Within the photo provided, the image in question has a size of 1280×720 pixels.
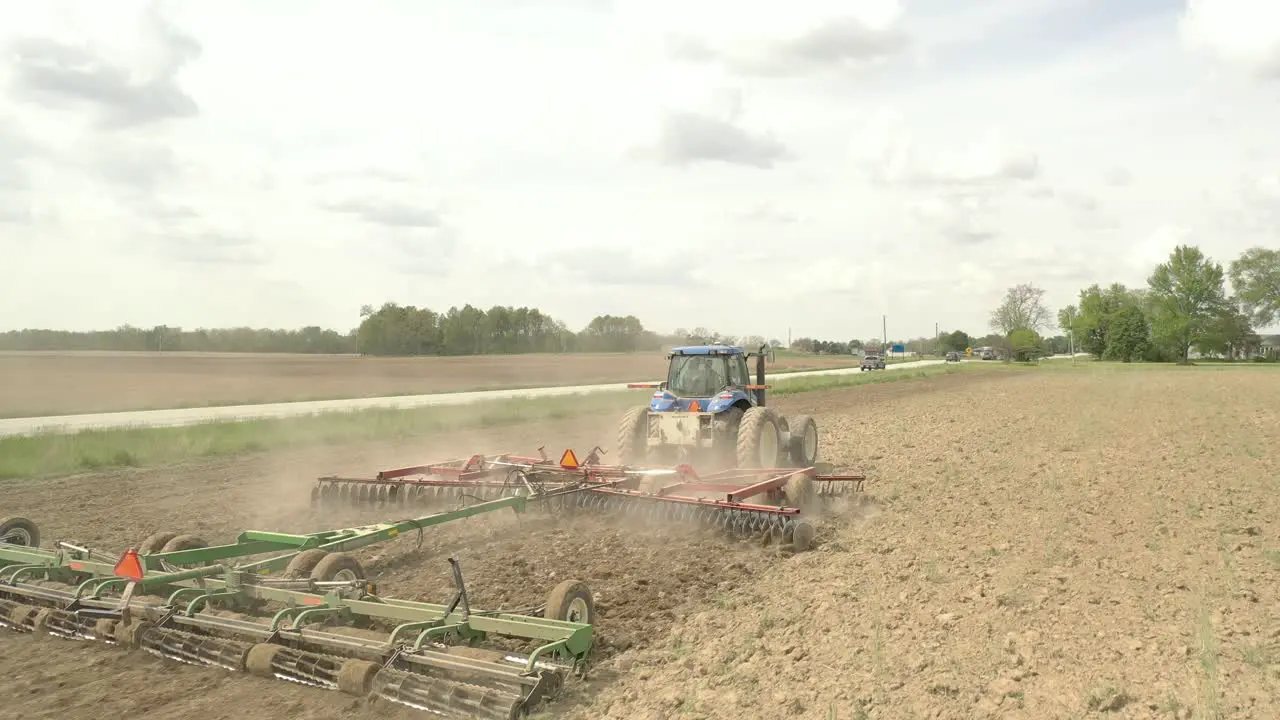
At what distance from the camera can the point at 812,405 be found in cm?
3056

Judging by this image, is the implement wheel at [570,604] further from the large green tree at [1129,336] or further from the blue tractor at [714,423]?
the large green tree at [1129,336]

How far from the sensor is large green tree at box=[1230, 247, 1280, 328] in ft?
288

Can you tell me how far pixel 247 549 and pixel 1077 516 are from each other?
8.91 metres

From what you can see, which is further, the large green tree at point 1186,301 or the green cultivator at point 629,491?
the large green tree at point 1186,301

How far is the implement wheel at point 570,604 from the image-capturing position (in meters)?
5.66

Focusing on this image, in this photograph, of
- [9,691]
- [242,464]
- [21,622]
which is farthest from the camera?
[242,464]

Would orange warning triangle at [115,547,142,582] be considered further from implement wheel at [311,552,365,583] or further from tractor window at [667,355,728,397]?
tractor window at [667,355,728,397]

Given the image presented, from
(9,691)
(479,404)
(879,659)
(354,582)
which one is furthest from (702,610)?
(479,404)

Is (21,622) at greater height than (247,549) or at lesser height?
lesser

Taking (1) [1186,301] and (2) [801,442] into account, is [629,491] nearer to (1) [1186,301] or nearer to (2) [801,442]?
(2) [801,442]

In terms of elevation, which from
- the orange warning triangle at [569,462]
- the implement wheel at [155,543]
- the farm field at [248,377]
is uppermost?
the farm field at [248,377]

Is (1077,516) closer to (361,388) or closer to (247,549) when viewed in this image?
(247,549)

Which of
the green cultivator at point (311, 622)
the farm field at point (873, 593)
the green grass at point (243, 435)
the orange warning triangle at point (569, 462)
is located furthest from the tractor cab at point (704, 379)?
the green grass at point (243, 435)

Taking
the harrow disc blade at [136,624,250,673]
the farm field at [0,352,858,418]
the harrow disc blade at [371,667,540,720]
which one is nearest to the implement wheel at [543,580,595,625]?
the harrow disc blade at [371,667,540,720]
